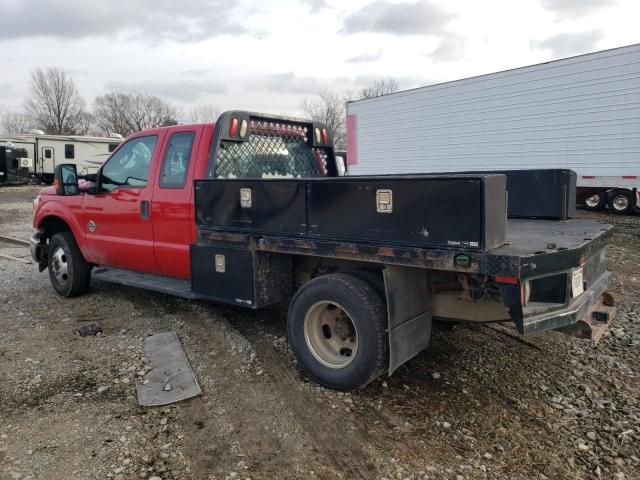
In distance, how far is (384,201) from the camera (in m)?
3.31

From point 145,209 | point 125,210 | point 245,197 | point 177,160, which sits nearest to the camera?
point 245,197

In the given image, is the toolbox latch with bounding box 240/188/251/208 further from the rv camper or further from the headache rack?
the rv camper

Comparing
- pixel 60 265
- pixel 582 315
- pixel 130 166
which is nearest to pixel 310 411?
pixel 582 315

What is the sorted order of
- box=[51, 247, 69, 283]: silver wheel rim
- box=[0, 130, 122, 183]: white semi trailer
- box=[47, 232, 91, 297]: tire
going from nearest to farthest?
box=[47, 232, 91, 297]: tire, box=[51, 247, 69, 283]: silver wheel rim, box=[0, 130, 122, 183]: white semi trailer

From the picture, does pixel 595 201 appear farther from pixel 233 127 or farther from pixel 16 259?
pixel 16 259

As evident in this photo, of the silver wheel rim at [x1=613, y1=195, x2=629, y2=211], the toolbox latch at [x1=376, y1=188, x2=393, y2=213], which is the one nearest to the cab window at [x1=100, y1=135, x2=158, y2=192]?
the toolbox latch at [x1=376, y1=188, x2=393, y2=213]

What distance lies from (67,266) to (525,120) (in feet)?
40.5

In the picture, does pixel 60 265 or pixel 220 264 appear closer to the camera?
pixel 220 264

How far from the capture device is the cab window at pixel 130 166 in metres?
5.45

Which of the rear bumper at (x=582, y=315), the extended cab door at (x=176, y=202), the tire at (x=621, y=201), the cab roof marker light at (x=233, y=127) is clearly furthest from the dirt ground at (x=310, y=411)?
the tire at (x=621, y=201)

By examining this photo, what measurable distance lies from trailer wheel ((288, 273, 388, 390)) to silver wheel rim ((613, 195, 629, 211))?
1402 cm

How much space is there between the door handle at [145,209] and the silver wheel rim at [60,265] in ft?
5.80

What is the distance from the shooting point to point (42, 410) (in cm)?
361

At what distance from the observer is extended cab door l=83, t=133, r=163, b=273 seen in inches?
213
